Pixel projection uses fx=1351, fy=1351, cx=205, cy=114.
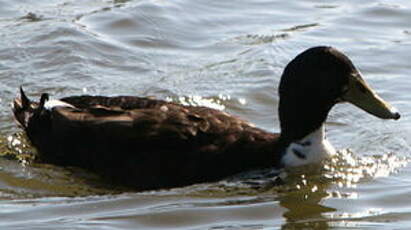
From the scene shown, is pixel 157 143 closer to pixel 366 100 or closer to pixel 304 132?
pixel 304 132

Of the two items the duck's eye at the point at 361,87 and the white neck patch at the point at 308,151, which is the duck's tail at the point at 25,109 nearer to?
the white neck patch at the point at 308,151

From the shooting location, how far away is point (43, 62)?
41.3ft

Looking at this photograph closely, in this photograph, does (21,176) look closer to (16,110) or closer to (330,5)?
(16,110)

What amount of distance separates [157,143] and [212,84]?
264cm

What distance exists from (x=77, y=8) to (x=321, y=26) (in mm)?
2587

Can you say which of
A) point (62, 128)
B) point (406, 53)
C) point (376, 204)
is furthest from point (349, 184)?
point (406, 53)

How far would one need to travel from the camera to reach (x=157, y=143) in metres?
9.55

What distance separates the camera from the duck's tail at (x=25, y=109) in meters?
10.3

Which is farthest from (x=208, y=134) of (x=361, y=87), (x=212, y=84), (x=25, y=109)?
(x=212, y=84)

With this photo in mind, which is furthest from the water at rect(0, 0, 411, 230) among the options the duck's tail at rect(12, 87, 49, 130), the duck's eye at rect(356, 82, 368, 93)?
the duck's eye at rect(356, 82, 368, 93)

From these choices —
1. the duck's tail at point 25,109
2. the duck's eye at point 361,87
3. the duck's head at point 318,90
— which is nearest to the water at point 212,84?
the duck's tail at point 25,109

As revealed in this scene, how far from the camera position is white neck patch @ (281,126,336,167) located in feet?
31.7

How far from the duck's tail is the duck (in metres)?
A: 0.36

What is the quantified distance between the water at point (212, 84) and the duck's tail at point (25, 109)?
10.0 inches
